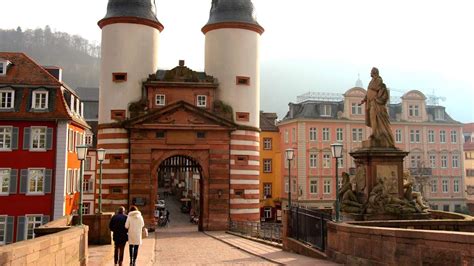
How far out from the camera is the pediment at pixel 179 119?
31422 millimetres

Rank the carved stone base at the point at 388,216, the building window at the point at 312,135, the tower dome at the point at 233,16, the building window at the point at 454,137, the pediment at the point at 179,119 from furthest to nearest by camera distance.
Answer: the building window at the point at 454,137 → the building window at the point at 312,135 → the tower dome at the point at 233,16 → the pediment at the point at 179,119 → the carved stone base at the point at 388,216

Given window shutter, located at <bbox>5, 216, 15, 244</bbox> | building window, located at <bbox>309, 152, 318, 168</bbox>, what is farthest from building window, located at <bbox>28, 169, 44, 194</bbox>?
building window, located at <bbox>309, 152, 318, 168</bbox>

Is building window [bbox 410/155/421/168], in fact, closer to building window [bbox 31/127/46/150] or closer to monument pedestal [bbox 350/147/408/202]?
building window [bbox 31/127/46/150]

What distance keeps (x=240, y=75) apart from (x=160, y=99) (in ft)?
19.3

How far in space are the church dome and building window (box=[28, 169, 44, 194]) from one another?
15.6m

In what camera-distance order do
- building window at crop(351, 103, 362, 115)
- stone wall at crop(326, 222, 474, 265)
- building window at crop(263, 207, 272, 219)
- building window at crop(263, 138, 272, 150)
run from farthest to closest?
building window at crop(263, 138, 272, 150), building window at crop(263, 207, 272, 219), building window at crop(351, 103, 362, 115), stone wall at crop(326, 222, 474, 265)

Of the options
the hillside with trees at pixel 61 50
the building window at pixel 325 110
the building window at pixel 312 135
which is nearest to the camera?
the building window at pixel 312 135

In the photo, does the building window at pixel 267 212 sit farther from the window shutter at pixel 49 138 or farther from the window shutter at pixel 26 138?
the window shutter at pixel 26 138

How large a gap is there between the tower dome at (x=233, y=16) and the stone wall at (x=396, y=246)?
23.7 meters

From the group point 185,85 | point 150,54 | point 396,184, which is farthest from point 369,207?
point 150,54

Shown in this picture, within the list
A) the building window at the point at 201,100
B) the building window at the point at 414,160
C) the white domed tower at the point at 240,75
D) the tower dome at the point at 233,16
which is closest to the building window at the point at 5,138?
the building window at the point at 201,100

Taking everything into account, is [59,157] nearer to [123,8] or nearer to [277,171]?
[123,8]

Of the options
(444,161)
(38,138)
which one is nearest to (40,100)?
(38,138)

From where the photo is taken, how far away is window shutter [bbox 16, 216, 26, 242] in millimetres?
31797
